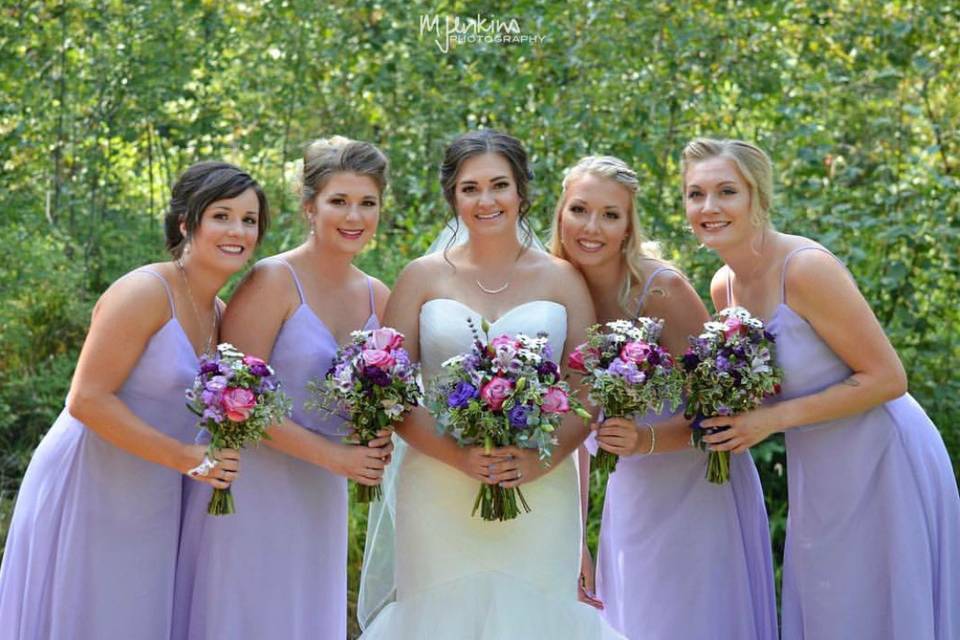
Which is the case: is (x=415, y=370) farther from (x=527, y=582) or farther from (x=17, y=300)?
(x=17, y=300)

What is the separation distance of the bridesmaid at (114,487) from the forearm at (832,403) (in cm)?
224

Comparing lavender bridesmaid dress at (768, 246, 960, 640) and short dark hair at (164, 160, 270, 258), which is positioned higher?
short dark hair at (164, 160, 270, 258)

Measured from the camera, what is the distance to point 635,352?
4.95 metres

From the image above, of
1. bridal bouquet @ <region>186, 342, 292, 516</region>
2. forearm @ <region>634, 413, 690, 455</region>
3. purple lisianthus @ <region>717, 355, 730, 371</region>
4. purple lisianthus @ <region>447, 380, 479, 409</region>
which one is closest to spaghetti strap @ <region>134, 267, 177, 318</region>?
bridal bouquet @ <region>186, 342, 292, 516</region>

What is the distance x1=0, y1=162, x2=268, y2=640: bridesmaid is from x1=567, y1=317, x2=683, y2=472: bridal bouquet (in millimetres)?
1490

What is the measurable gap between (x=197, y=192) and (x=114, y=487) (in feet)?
3.92

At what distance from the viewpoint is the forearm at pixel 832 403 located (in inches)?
204

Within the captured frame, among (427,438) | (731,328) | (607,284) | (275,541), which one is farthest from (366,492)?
(731,328)

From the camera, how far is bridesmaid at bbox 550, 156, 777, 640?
555 centimetres

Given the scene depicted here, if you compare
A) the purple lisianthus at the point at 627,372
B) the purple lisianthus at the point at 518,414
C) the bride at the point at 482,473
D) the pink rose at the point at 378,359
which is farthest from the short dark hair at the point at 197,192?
the purple lisianthus at the point at 627,372

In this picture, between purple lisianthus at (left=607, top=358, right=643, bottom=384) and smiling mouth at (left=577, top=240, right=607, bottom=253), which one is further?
smiling mouth at (left=577, top=240, right=607, bottom=253)

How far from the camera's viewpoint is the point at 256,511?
17.2 feet

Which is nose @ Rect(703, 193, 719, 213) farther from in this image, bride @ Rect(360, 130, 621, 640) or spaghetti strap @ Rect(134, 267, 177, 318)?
spaghetti strap @ Rect(134, 267, 177, 318)

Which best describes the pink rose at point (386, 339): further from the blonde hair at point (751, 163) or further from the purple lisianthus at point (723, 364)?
the blonde hair at point (751, 163)
